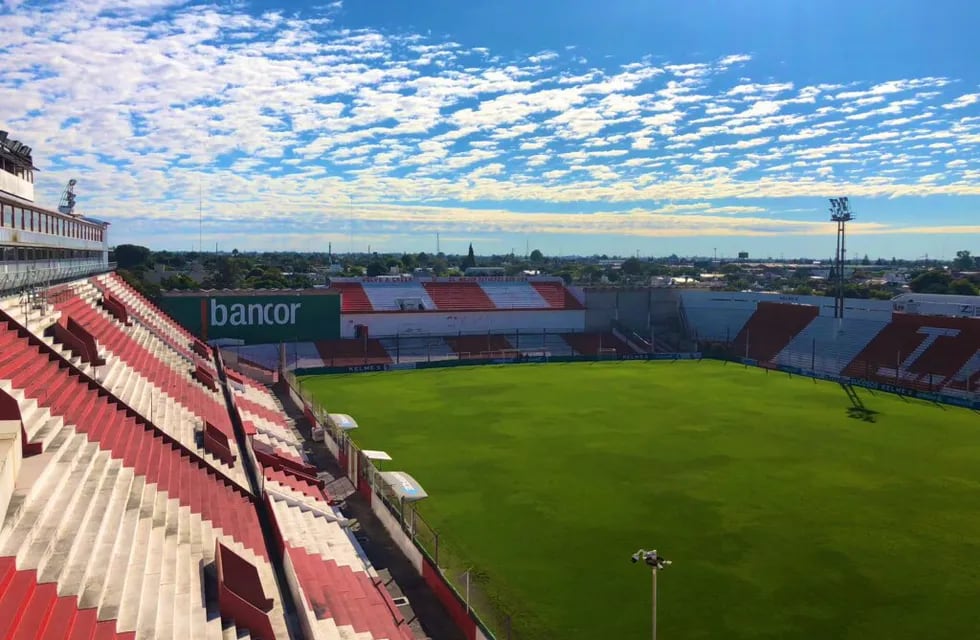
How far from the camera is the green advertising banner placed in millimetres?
54125

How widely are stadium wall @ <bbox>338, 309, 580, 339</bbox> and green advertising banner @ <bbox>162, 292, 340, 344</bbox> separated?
1.89m

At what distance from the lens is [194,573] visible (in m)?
12.0

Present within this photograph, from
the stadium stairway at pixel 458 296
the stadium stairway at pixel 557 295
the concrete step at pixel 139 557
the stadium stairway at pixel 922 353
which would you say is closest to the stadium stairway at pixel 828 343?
the stadium stairway at pixel 922 353

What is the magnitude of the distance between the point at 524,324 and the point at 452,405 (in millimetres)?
28220

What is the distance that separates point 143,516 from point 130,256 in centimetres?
12182

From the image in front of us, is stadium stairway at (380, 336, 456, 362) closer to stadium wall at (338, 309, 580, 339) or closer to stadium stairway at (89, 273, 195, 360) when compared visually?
stadium wall at (338, 309, 580, 339)

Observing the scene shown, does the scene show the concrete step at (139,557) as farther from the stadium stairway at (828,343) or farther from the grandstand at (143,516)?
the stadium stairway at (828,343)

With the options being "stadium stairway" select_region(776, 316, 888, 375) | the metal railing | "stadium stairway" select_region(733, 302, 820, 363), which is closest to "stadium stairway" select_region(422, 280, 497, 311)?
"stadium stairway" select_region(733, 302, 820, 363)

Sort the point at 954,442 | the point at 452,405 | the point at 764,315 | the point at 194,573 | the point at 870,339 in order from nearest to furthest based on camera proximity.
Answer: the point at 194,573 → the point at 954,442 → the point at 452,405 → the point at 870,339 → the point at 764,315

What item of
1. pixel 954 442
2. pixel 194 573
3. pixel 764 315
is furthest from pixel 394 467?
pixel 764 315

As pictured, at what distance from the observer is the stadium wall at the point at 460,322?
60.7m

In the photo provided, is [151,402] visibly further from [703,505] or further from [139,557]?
A: [703,505]

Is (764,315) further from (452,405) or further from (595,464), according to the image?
(595,464)

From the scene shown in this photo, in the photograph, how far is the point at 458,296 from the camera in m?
67.1
